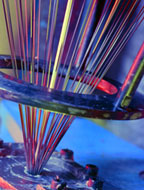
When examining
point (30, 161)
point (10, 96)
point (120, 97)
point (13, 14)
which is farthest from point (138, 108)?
point (13, 14)

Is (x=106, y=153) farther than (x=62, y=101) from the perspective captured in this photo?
Yes

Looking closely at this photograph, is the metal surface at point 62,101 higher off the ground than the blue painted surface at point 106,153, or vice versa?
the metal surface at point 62,101

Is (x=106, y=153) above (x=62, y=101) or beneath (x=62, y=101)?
beneath

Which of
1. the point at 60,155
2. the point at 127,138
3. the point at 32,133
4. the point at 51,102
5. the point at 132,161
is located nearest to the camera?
the point at 51,102

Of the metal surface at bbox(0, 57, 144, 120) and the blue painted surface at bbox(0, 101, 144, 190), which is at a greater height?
the metal surface at bbox(0, 57, 144, 120)

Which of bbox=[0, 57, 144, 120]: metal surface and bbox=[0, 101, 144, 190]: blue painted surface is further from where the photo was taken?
bbox=[0, 101, 144, 190]: blue painted surface

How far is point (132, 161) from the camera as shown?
3.36 feet

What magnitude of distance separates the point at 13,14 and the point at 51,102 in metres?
1.05

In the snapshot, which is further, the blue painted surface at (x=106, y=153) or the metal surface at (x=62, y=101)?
the blue painted surface at (x=106, y=153)

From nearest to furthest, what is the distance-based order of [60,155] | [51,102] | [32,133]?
[51,102], [32,133], [60,155]

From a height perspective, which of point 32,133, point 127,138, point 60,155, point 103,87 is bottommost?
point 127,138

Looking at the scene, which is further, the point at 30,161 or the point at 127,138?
the point at 127,138

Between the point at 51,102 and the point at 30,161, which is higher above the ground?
the point at 51,102

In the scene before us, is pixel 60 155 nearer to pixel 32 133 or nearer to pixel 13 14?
pixel 32 133
